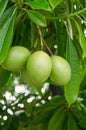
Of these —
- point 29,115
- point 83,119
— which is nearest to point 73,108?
point 83,119

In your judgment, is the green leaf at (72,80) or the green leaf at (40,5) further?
the green leaf at (72,80)

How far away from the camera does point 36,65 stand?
1.03 metres

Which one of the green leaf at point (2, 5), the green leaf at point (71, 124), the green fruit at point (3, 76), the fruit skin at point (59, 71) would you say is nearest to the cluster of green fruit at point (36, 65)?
the fruit skin at point (59, 71)

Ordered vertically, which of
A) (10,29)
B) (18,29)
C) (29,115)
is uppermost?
(10,29)

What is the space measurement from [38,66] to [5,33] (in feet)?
0.40

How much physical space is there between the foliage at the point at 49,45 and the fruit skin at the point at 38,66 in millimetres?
69

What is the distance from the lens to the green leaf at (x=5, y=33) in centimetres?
102

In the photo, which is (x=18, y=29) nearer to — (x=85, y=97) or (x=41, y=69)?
(x=41, y=69)

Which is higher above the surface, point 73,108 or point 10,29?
point 10,29

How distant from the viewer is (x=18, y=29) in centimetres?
144

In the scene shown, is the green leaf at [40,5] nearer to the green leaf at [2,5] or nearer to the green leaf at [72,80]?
the green leaf at [2,5]

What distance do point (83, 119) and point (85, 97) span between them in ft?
0.35

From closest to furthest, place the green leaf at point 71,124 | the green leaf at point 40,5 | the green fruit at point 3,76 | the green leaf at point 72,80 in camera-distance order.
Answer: the green leaf at point 40,5
the green leaf at point 72,80
the green fruit at point 3,76
the green leaf at point 71,124

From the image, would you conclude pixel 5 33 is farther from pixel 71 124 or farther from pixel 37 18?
pixel 71 124
